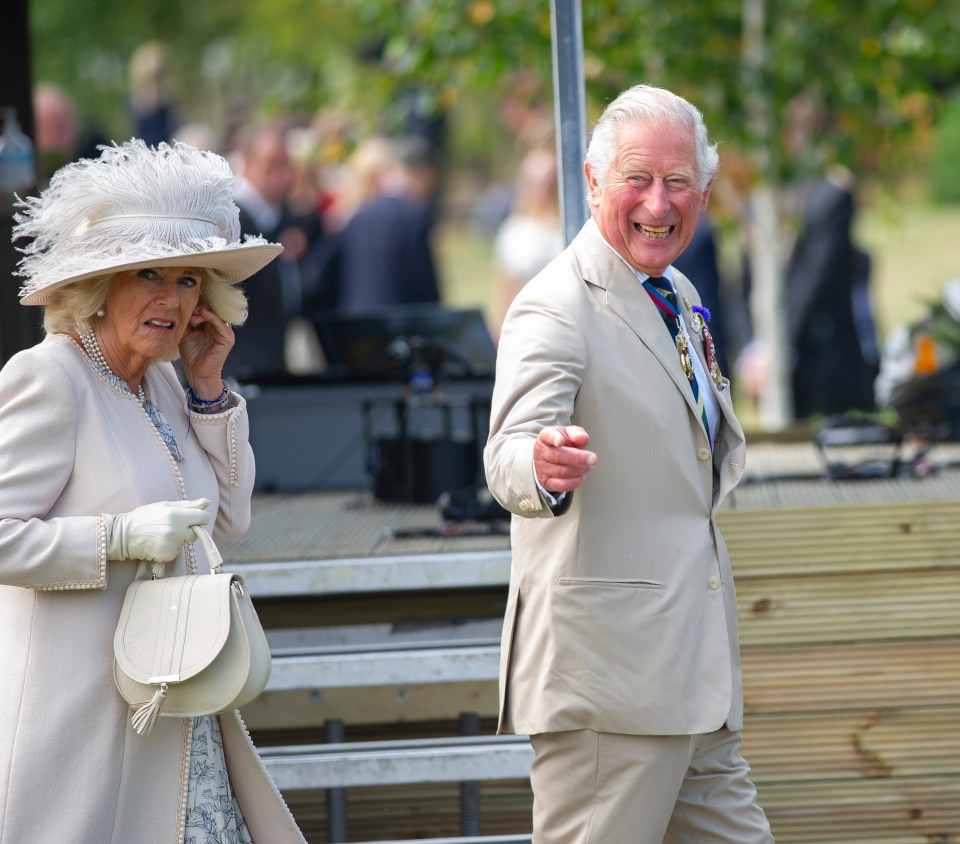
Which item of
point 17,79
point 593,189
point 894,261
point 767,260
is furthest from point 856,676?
point 894,261

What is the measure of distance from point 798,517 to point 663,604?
1.37m

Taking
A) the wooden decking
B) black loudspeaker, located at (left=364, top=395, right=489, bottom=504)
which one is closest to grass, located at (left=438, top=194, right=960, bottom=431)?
black loudspeaker, located at (left=364, top=395, right=489, bottom=504)

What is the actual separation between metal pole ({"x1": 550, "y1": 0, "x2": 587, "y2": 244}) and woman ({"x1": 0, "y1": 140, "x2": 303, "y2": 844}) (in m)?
1.09

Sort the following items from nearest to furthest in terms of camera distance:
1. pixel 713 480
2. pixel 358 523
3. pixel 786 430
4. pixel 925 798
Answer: pixel 713 480 → pixel 925 798 → pixel 358 523 → pixel 786 430

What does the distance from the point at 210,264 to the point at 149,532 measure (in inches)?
20.7

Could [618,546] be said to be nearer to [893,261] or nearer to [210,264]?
[210,264]

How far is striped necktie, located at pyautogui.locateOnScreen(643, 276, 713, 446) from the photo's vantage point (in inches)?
117

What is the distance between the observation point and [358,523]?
484 cm

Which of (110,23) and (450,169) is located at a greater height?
(110,23)

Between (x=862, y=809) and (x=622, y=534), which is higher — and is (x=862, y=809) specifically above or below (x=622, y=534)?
below

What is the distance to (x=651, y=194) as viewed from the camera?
9.43 ft

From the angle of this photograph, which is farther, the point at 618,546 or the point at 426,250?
the point at 426,250

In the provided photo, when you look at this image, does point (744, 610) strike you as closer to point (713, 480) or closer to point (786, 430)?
point (713, 480)

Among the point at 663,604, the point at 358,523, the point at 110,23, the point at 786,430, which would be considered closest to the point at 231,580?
the point at 663,604
